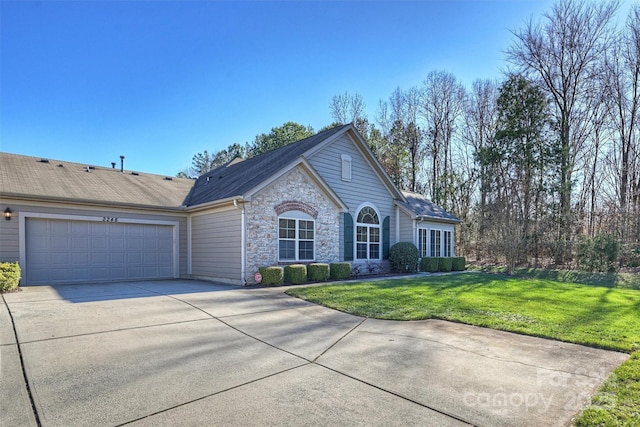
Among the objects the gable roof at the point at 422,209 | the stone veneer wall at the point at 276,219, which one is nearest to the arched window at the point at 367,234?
the stone veneer wall at the point at 276,219

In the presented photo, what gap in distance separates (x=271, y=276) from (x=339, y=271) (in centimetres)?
315

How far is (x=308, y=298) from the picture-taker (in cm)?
899

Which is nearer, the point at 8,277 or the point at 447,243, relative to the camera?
the point at 8,277

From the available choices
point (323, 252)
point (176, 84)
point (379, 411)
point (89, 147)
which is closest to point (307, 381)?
point (379, 411)

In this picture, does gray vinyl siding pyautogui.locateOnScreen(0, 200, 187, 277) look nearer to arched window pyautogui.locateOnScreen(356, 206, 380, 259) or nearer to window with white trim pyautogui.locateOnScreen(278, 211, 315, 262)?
window with white trim pyautogui.locateOnScreen(278, 211, 315, 262)

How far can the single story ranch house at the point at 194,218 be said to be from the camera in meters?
11.4

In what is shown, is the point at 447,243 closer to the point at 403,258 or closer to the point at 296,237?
the point at 403,258

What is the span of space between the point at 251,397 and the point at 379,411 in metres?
1.23

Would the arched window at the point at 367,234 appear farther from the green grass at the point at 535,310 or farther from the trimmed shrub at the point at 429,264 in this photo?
the green grass at the point at 535,310

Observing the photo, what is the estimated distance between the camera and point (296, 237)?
1316 cm

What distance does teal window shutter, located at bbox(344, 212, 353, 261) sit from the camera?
15078mm

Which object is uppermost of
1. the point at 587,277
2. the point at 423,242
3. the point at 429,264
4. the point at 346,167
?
the point at 346,167

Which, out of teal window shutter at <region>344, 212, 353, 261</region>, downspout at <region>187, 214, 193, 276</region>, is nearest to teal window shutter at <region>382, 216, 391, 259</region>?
teal window shutter at <region>344, 212, 353, 261</region>

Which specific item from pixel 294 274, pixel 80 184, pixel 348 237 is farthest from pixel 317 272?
pixel 80 184
